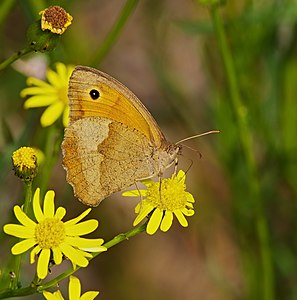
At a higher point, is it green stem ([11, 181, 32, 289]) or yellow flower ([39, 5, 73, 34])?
yellow flower ([39, 5, 73, 34])

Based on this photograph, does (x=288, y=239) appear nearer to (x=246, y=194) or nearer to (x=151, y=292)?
(x=246, y=194)

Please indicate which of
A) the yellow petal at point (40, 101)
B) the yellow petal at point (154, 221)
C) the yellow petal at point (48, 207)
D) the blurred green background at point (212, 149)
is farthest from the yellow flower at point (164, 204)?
the yellow petal at point (40, 101)

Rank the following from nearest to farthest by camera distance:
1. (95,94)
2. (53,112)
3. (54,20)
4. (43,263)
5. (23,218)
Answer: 1. (43,263)
2. (23,218)
3. (54,20)
4. (95,94)
5. (53,112)

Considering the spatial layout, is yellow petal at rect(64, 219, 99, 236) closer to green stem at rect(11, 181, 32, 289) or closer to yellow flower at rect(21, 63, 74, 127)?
green stem at rect(11, 181, 32, 289)

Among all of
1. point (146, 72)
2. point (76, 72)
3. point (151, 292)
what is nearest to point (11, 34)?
point (146, 72)

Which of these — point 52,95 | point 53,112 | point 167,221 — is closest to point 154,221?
point 167,221

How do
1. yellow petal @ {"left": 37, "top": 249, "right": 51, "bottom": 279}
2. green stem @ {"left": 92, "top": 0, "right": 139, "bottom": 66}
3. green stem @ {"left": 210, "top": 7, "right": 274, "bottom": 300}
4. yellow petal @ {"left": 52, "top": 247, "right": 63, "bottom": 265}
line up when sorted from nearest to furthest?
yellow petal @ {"left": 37, "top": 249, "right": 51, "bottom": 279} < yellow petal @ {"left": 52, "top": 247, "right": 63, "bottom": 265} < green stem @ {"left": 92, "top": 0, "right": 139, "bottom": 66} < green stem @ {"left": 210, "top": 7, "right": 274, "bottom": 300}

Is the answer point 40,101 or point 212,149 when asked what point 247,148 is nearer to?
point 212,149

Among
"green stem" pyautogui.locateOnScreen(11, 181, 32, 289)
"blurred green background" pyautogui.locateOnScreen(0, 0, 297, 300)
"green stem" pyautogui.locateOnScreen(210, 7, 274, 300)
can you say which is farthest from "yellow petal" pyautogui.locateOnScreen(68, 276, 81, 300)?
"green stem" pyautogui.locateOnScreen(210, 7, 274, 300)
